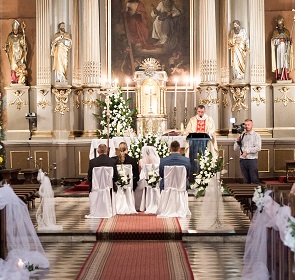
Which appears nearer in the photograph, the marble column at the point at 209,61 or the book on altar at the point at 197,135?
the book on altar at the point at 197,135

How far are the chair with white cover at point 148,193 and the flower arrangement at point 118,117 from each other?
6252mm

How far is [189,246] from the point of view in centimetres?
1218

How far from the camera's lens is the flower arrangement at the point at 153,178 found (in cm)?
1548

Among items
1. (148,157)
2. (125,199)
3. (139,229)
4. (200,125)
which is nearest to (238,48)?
(200,125)

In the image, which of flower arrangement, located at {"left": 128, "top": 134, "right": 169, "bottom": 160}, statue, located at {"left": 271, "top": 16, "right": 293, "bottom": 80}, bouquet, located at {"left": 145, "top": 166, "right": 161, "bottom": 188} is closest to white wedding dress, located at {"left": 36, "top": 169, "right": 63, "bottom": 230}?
bouquet, located at {"left": 145, "top": 166, "right": 161, "bottom": 188}

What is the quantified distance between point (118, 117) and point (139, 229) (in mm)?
9626

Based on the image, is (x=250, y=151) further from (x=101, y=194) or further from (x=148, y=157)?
(x=101, y=194)

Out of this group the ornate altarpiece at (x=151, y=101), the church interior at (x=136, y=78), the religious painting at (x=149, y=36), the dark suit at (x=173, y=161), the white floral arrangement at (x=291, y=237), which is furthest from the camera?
the religious painting at (x=149, y=36)

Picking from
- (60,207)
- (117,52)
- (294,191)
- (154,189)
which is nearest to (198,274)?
(294,191)

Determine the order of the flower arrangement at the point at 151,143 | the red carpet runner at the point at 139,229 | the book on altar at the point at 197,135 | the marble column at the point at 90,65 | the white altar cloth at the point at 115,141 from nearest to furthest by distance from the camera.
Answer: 1. the red carpet runner at the point at 139,229
2. the book on altar at the point at 197,135
3. the flower arrangement at the point at 151,143
4. the white altar cloth at the point at 115,141
5. the marble column at the point at 90,65

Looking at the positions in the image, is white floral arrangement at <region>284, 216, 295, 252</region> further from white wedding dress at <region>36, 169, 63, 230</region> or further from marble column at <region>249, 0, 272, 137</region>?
marble column at <region>249, 0, 272, 137</region>

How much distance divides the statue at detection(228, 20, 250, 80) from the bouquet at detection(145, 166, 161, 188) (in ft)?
25.4

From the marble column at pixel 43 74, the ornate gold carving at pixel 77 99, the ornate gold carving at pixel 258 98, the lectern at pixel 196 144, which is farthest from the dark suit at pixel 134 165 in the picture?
the ornate gold carving at pixel 77 99

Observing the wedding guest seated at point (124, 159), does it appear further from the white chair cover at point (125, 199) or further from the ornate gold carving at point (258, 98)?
the ornate gold carving at point (258, 98)
